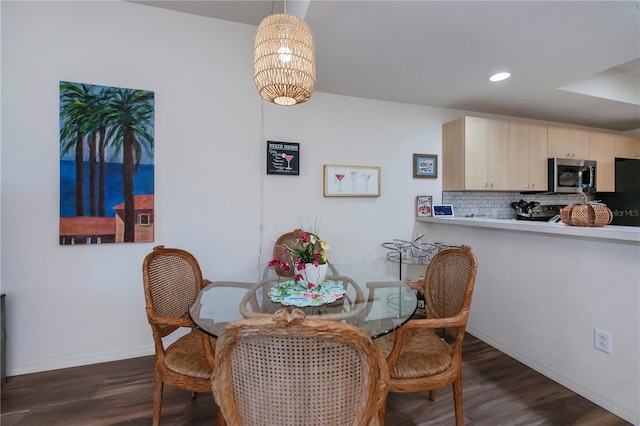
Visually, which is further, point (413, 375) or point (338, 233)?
point (338, 233)

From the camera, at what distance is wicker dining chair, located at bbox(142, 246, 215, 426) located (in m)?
1.32

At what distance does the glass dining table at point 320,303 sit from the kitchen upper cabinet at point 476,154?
6.22ft

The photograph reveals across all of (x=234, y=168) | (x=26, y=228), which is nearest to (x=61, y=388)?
(x=26, y=228)

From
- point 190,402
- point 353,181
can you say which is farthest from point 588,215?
point 190,402

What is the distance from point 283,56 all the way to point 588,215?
2041 mm

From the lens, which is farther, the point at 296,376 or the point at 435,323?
the point at 435,323

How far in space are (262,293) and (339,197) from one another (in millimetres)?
1541

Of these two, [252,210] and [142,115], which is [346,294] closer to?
[252,210]

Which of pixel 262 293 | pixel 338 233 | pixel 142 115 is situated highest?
pixel 142 115

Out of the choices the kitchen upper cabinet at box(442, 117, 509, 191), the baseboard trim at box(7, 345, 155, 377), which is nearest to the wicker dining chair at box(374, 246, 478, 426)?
the kitchen upper cabinet at box(442, 117, 509, 191)

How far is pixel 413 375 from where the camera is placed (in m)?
1.31

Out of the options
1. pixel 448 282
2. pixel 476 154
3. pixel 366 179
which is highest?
pixel 476 154

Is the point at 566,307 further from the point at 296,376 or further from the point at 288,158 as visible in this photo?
the point at 288,158

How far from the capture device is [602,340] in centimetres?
171
